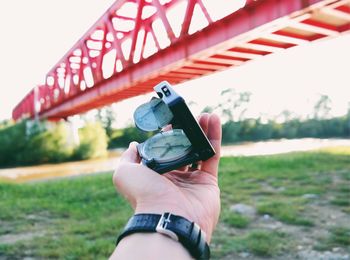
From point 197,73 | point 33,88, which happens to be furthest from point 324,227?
point 33,88

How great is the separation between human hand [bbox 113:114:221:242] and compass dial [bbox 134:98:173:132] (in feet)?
0.55

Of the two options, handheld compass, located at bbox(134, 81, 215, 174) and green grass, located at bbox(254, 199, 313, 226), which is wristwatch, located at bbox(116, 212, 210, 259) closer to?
handheld compass, located at bbox(134, 81, 215, 174)

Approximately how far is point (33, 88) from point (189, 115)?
23109 millimetres

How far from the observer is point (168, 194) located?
4.68ft

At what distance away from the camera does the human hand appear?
4.62 feet

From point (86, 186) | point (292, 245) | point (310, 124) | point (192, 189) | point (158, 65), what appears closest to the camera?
point (192, 189)

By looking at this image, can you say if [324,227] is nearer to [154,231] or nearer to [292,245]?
[292,245]

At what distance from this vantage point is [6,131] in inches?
825

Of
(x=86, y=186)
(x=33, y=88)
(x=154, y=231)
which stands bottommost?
(x=86, y=186)

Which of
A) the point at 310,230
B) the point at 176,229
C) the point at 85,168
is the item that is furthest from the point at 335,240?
the point at 85,168

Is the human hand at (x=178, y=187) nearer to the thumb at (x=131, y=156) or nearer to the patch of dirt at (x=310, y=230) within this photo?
the thumb at (x=131, y=156)

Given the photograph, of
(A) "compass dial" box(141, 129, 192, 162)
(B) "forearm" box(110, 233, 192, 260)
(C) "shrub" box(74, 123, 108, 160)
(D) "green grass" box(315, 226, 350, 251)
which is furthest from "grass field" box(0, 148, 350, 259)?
(C) "shrub" box(74, 123, 108, 160)

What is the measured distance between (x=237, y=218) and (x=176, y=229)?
3.13 metres

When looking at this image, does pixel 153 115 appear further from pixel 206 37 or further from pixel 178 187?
pixel 206 37
